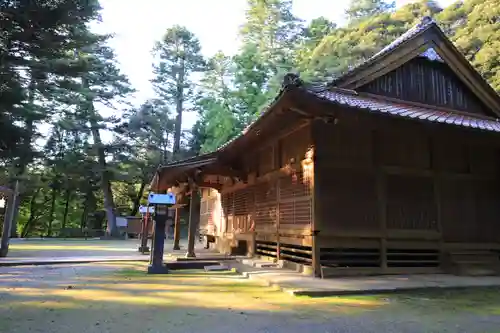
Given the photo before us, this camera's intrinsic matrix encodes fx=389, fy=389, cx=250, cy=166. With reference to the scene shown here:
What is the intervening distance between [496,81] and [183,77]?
25266 mm

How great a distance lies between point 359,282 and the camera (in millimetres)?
6637

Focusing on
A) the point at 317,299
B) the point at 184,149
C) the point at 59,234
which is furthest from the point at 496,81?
the point at 59,234

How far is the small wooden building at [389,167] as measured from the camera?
7.37 m

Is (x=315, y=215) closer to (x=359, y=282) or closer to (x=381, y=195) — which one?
(x=359, y=282)

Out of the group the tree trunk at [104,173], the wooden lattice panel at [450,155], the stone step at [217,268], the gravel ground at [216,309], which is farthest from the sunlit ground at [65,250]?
the wooden lattice panel at [450,155]

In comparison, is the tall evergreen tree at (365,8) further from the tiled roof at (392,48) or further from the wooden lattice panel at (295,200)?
the wooden lattice panel at (295,200)

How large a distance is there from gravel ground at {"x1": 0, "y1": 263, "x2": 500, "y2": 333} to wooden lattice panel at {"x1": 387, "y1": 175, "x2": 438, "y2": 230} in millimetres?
1983

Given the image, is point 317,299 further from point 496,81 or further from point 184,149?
point 184,149

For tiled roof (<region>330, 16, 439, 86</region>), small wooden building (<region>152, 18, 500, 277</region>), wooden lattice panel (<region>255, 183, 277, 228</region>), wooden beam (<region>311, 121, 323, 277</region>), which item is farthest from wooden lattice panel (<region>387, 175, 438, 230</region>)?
wooden lattice panel (<region>255, 183, 277, 228</region>)

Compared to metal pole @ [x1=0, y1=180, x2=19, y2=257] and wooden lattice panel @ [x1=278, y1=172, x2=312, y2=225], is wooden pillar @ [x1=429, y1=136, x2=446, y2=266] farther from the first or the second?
metal pole @ [x1=0, y1=180, x2=19, y2=257]

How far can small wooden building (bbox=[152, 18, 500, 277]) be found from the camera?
7.37 metres

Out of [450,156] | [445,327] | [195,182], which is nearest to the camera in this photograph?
[445,327]

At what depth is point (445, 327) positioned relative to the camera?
4.10 meters

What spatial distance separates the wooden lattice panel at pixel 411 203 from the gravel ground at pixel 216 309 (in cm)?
198
